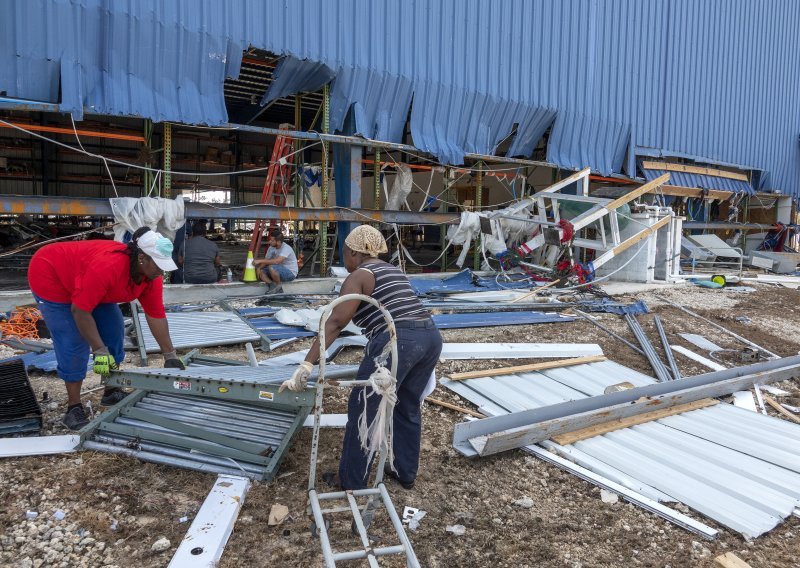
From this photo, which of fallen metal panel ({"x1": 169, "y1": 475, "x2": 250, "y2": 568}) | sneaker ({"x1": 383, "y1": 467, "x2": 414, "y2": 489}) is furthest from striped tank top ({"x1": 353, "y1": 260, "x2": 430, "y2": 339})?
fallen metal panel ({"x1": 169, "y1": 475, "x2": 250, "y2": 568})

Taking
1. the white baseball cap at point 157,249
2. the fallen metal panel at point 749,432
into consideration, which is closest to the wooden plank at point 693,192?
the fallen metal panel at point 749,432

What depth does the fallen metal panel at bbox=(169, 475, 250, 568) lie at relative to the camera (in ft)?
8.62

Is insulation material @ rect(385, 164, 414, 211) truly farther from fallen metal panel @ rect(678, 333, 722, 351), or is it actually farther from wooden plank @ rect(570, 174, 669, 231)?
fallen metal panel @ rect(678, 333, 722, 351)

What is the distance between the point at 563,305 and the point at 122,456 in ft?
22.7

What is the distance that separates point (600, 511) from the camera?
10.9 feet

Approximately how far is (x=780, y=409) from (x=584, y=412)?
210 cm

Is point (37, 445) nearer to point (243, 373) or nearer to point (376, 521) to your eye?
point (243, 373)

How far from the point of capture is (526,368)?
5.64 m

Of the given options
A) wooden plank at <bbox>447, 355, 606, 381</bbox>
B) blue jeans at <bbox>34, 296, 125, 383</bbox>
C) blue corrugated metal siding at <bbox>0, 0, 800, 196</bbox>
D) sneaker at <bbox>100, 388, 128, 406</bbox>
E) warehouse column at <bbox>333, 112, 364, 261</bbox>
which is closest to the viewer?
blue jeans at <bbox>34, 296, 125, 383</bbox>

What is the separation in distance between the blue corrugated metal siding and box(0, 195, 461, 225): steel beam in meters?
1.29

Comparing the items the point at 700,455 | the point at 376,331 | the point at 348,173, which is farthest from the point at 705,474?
the point at 348,173

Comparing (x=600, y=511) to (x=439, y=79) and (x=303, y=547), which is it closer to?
(x=303, y=547)

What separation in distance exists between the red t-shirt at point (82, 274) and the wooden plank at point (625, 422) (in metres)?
3.12

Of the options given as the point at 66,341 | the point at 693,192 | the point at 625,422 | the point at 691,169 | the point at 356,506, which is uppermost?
the point at 691,169
